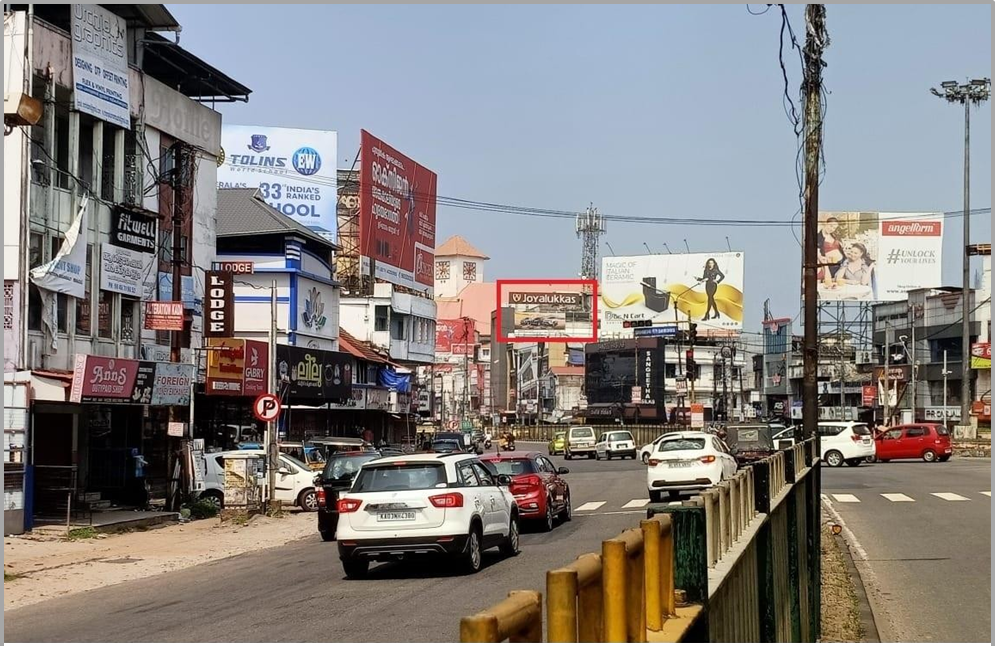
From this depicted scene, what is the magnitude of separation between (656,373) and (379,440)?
149ft

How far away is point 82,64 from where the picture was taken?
98.3ft

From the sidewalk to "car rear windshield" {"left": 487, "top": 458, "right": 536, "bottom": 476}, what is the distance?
455 centimetres

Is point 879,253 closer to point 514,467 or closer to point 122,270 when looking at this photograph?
point 122,270

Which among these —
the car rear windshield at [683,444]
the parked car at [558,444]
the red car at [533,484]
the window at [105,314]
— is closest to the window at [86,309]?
the window at [105,314]

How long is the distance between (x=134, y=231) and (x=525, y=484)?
1413 centimetres

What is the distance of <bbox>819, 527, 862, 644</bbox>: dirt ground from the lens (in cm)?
1304

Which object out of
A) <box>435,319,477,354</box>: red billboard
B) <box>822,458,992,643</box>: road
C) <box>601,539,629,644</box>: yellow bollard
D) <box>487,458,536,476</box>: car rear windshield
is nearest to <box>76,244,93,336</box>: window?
<box>487,458,536,476</box>: car rear windshield

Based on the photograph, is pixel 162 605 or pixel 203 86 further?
pixel 203 86

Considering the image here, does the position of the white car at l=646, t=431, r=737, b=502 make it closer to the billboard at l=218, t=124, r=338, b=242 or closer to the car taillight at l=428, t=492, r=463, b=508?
the car taillight at l=428, t=492, r=463, b=508

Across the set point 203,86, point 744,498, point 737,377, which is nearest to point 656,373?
point 737,377

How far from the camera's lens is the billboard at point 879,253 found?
8375cm

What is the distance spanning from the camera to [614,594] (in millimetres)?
3725

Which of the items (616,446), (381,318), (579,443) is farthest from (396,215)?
(616,446)

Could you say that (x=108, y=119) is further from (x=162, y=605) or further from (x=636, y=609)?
(x=636, y=609)
